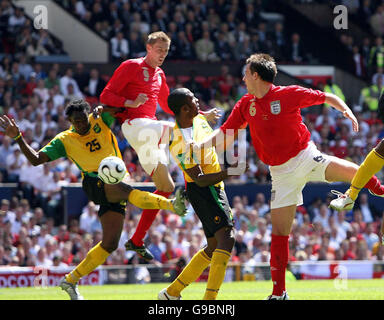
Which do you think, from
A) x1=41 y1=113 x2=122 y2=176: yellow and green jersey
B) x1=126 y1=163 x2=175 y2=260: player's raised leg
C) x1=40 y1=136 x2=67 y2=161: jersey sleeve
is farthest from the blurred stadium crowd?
x1=40 y1=136 x2=67 y2=161: jersey sleeve

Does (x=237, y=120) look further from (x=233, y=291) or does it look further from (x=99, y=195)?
(x=233, y=291)

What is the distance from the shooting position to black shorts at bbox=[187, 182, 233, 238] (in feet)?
31.2

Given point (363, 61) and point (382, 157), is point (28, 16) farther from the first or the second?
point (382, 157)

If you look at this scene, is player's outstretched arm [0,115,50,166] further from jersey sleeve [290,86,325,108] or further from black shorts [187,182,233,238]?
jersey sleeve [290,86,325,108]

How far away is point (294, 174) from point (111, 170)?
2058 millimetres

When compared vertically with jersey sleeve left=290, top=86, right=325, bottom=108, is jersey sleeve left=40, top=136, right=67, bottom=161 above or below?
below

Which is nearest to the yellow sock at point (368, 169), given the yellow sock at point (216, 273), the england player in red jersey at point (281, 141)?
the england player in red jersey at point (281, 141)

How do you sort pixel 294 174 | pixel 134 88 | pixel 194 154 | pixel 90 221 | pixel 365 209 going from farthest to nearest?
1. pixel 365 209
2. pixel 90 221
3. pixel 134 88
4. pixel 294 174
5. pixel 194 154

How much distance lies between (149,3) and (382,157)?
16499mm

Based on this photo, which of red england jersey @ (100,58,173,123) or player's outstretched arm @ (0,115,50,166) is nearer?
player's outstretched arm @ (0,115,50,166)

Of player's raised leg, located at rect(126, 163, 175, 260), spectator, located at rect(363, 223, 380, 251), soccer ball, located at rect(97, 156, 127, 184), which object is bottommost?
spectator, located at rect(363, 223, 380, 251)

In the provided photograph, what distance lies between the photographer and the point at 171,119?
20.8 metres

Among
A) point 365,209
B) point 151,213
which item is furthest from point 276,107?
point 365,209

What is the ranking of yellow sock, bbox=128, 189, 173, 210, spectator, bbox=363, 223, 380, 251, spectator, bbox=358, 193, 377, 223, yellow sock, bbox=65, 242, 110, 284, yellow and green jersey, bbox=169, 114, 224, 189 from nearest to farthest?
yellow and green jersey, bbox=169, 114, 224, 189 < yellow sock, bbox=128, 189, 173, 210 < yellow sock, bbox=65, 242, 110, 284 < spectator, bbox=363, 223, 380, 251 < spectator, bbox=358, 193, 377, 223
